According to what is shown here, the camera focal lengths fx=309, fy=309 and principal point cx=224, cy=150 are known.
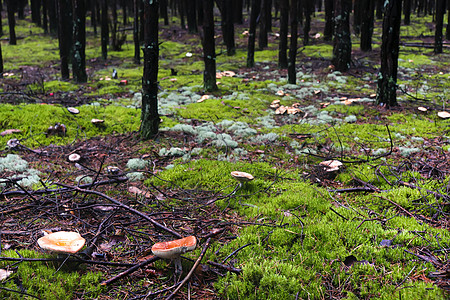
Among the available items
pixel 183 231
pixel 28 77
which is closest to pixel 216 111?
pixel 183 231

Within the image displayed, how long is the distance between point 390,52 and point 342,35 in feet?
15.0

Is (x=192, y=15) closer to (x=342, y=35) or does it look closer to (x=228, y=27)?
(x=228, y=27)

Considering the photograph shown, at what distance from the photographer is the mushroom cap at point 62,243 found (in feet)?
7.78

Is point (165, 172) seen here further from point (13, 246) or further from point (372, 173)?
point (372, 173)

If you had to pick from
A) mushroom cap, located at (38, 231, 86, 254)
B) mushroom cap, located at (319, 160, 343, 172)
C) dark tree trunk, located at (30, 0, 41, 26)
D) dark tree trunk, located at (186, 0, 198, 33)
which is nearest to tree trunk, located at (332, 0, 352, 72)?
mushroom cap, located at (319, 160, 343, 172)

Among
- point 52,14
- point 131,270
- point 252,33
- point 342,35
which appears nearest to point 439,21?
point 342,35

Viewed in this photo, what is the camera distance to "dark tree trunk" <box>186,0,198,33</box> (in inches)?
869

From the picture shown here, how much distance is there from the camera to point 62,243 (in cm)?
249

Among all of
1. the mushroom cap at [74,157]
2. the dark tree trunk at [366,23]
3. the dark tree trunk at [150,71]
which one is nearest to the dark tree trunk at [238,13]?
the dark tree trunk at [366,23]

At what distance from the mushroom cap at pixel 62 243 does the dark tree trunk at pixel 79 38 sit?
979cm

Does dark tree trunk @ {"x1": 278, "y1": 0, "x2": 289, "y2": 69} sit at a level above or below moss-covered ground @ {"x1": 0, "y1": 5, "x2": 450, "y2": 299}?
above

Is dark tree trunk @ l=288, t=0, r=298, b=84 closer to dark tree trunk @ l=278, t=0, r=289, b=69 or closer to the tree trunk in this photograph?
dark tree trunk @ l=278, t=0, r=289, b=69

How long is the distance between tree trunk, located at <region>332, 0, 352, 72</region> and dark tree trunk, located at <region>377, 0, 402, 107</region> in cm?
426

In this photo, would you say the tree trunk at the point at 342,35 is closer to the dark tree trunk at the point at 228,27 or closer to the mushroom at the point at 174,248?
the dark tree trunk at the point at 228,27
